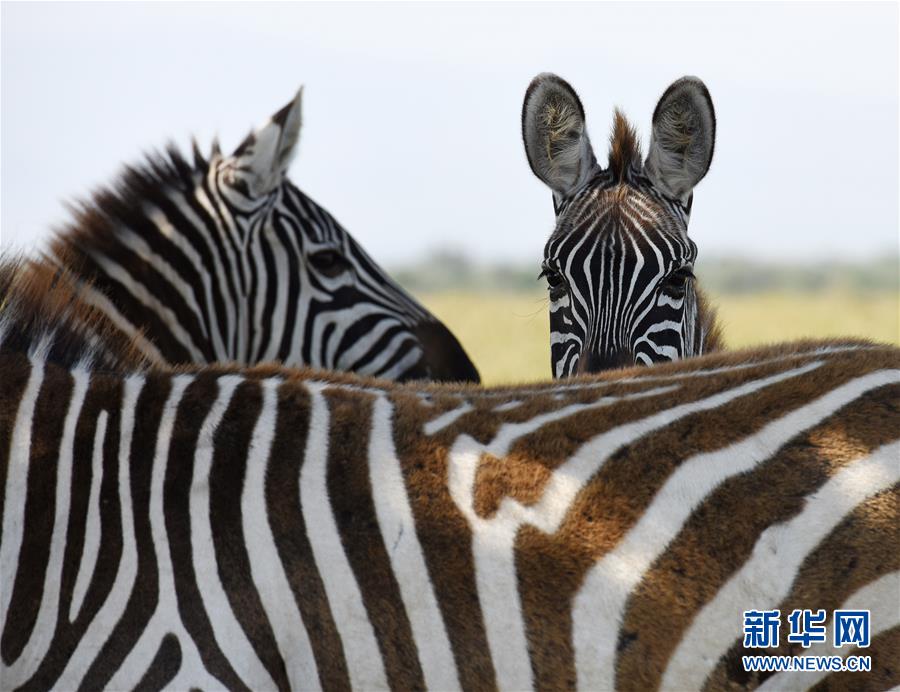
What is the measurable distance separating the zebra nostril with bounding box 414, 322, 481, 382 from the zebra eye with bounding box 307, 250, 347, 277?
27.2 inches

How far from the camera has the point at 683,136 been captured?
5.28 metres

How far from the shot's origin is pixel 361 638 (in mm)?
3188

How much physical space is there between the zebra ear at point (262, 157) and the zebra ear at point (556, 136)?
276cm

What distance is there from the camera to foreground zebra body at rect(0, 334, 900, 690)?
3.12 meters

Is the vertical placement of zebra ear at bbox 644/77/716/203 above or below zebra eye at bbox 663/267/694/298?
above

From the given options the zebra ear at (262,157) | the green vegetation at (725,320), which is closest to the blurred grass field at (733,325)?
the green vegetation at (725,320)

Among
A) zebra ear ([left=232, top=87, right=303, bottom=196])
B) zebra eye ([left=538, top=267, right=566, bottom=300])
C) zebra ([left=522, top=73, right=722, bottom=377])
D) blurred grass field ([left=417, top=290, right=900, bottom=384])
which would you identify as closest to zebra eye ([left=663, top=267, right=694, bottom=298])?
zebra ([left=522, top=73, right=722, bottom=377])

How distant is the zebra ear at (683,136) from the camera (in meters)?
5.23

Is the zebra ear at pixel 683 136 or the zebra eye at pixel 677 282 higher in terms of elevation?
the zebra ear at pixel 683 136

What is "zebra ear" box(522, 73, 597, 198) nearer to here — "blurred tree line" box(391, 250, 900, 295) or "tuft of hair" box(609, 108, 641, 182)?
"tuft of hair" box(609, 108, 641, 182)

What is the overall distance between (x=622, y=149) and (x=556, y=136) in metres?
0.36

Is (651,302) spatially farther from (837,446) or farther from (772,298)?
(772,298)

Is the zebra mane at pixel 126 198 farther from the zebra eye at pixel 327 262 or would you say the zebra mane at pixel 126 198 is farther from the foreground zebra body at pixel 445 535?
the foreground zebra body at pixel 445 535

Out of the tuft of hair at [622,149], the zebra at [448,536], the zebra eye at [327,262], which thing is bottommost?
the zebra at [448,536]
